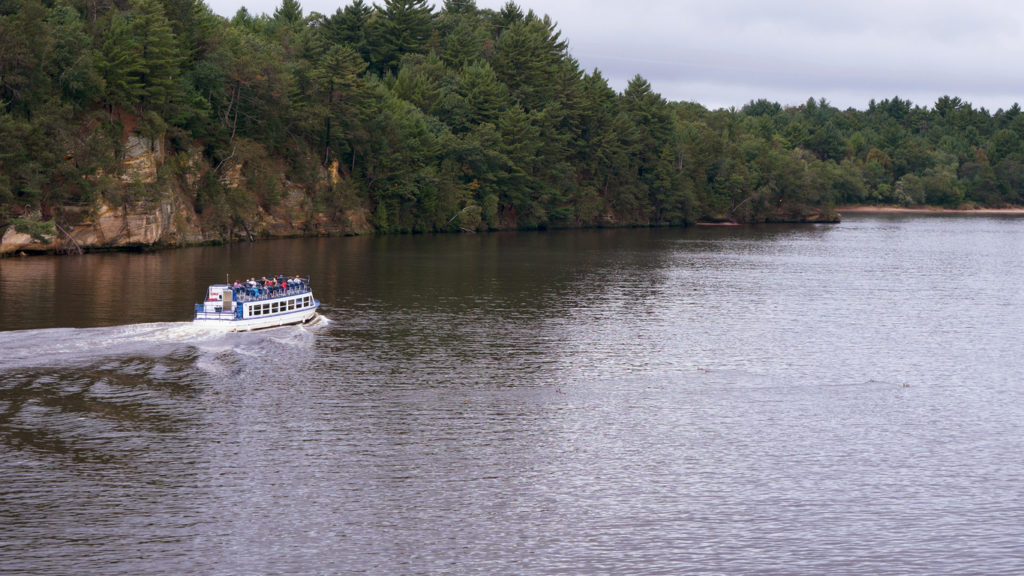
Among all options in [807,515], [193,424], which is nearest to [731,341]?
[807,515]

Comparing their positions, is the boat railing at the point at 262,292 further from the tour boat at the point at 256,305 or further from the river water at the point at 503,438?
the river water at the point at 503,438

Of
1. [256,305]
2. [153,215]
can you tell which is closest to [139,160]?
[153,215]

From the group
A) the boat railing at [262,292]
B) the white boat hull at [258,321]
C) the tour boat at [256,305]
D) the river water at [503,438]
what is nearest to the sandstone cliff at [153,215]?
the river water at [503,438]

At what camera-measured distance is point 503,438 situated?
2053 inches

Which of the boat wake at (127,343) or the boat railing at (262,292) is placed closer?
the boat wake at (127,343)

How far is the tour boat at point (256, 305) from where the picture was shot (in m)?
78.2

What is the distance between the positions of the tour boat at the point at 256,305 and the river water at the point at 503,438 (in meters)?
2.06

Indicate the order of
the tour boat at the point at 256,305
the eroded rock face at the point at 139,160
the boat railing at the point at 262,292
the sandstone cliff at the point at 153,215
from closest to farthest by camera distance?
1. the tour boat at the point at 256,305
2. the boat railing at the point at 262,292
3. the sandstone cliff at the point at 153,215
4. the eroded rock face at the point at 139,160

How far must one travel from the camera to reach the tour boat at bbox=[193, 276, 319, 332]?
78.2 m

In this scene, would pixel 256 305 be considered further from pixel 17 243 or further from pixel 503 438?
pixel 17 243

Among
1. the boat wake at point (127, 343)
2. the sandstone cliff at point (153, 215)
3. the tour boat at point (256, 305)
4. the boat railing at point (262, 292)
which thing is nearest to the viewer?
the boat wake at point (127, 343)

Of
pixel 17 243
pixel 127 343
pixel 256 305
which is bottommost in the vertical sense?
pixel 127 343

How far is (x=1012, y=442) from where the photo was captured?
175ft

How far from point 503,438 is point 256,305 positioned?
37014 millimetres
